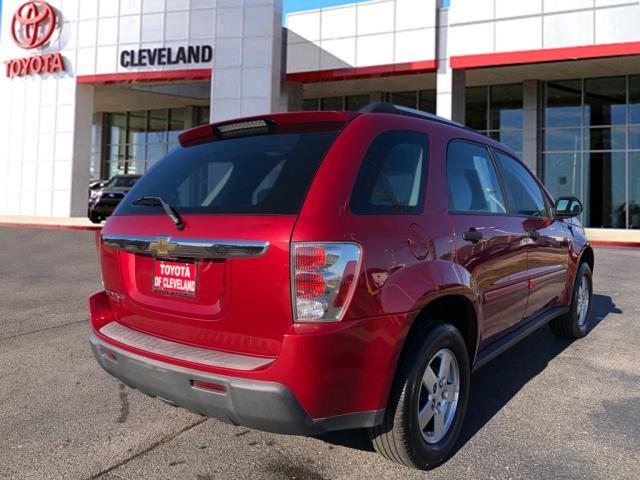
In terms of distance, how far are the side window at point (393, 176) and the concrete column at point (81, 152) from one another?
73.3 ft

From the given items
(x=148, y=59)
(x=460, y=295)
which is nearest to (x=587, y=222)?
(x=148, y=59)

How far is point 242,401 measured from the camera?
215 cm

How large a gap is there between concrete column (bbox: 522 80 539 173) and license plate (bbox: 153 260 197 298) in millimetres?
20295

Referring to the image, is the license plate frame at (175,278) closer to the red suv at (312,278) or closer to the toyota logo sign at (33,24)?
the red suv at (312,278)

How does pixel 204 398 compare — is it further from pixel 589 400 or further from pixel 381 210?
pixel 589 400

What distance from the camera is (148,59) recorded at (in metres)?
20.9

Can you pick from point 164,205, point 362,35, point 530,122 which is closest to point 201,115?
point 362,35

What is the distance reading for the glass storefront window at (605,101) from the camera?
19.8m

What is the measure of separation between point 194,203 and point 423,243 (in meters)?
1.14

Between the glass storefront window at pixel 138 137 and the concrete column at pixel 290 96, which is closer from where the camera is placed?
the concrete column at pixel 290 96

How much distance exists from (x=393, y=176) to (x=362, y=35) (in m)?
17.6

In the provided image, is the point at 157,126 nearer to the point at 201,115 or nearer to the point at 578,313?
the point at 201,115

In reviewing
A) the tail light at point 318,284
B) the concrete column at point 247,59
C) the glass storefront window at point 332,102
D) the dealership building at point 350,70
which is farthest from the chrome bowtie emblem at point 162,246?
the glass storefront window at point 332,102

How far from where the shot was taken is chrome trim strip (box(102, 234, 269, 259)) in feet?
7.31
